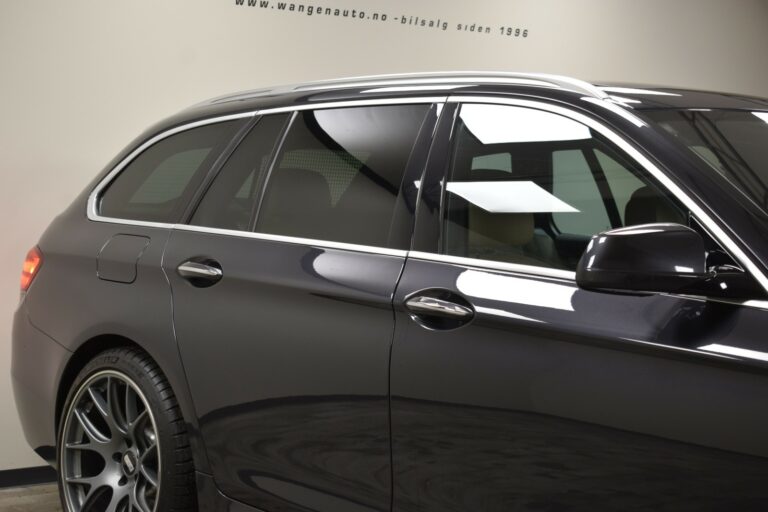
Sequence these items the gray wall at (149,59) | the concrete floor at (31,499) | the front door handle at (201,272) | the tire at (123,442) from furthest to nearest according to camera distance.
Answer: the gray wall at (149,59), the concrete floor at (31,499), the tire at (123,442), the front door handle at (201,272)

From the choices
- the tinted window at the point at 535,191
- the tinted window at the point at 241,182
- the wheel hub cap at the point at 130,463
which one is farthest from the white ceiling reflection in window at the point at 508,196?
the wheel hub cap at the point at 130,463

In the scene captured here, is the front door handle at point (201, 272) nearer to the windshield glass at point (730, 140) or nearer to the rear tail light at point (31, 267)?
the rear tail light at point (31, 267)

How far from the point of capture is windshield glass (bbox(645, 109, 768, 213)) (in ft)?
7.06

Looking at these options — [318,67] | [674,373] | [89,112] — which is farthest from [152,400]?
[318,67]

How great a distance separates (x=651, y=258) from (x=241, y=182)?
1.53m

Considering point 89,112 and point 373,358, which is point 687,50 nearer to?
point 89,112

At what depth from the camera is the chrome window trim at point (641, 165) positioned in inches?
77.2

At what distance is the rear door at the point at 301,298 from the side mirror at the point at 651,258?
67 centimetres

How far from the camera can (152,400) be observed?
10.4 ft

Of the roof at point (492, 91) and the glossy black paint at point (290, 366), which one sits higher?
the roof at point (492, 91)

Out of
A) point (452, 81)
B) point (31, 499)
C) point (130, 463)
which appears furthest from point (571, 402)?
point (31, 499)

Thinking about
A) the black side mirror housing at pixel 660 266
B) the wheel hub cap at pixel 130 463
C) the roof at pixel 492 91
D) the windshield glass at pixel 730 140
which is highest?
the roof at pixel 492 91

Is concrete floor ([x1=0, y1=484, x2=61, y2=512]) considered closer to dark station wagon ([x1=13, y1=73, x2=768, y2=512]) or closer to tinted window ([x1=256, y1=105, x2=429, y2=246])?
dark station wagon ([x1=13, y1=73, x2=768, y2=512])

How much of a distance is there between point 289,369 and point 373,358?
0.33 m
